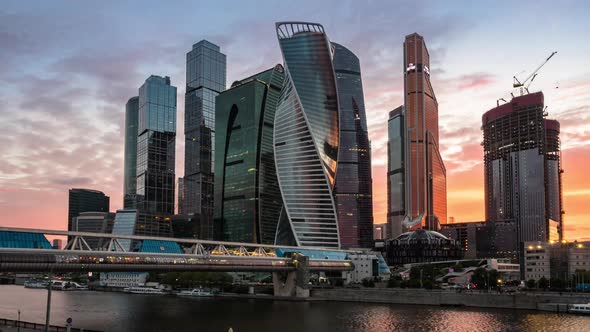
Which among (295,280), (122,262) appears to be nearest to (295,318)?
(122,262)

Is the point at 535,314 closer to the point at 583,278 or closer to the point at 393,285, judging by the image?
the point at 583,278

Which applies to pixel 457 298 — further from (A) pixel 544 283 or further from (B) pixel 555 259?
(B) pixel 555 259

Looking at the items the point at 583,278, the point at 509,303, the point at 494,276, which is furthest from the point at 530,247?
the point at 509,303

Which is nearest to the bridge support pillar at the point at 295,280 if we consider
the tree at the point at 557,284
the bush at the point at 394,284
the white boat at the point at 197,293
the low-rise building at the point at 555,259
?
the white boat at the point at 197,293

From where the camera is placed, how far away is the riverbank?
382 ft

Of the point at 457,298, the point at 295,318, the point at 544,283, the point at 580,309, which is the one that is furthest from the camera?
the point at 544,283

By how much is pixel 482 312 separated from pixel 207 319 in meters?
53.7

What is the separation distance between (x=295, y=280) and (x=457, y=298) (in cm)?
4508

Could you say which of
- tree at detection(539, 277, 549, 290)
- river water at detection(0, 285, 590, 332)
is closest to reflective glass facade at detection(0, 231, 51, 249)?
river water at detection(0, 285, 590, 332)

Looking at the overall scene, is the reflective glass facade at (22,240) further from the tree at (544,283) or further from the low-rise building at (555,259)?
the low-rise building at (555,259)

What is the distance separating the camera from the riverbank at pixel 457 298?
11631 centimetres

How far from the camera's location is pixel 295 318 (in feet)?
339

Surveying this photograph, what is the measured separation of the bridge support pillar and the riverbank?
3.91 meters

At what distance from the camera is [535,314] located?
108562 mm
